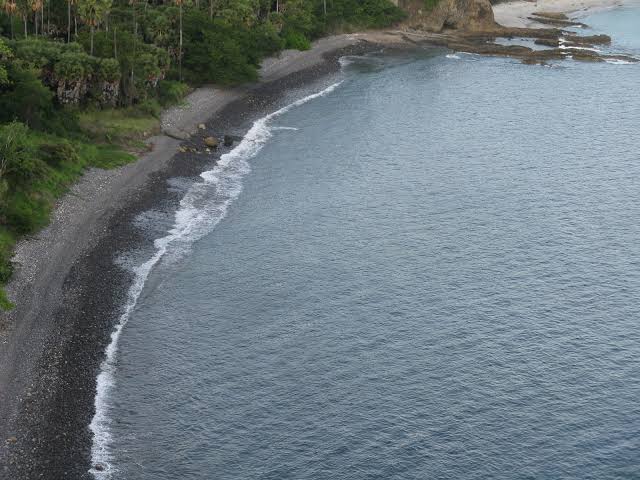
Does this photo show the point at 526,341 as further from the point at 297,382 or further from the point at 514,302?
the point at 297,382

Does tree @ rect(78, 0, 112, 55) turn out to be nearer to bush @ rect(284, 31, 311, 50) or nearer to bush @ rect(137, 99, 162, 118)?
bush @ rect(137, 99, 162, 118)

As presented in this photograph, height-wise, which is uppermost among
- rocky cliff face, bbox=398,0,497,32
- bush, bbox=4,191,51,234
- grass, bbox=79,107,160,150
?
rocky cliff face, bbox=398,0,497,32

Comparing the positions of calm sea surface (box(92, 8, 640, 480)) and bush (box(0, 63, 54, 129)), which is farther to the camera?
bush (box(0, 63, 54, 129))

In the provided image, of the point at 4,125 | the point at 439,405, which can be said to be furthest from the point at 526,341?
the point at 4,125

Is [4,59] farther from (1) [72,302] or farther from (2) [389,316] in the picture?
(2) [389,316]

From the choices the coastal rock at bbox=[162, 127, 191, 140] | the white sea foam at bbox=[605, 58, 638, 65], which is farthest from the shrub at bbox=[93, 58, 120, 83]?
the white sea foam at bbox=[605, 58, 638, 65]

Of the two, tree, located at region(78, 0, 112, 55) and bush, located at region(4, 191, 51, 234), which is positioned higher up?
tree, located at region(78, 0, 112, 55)
